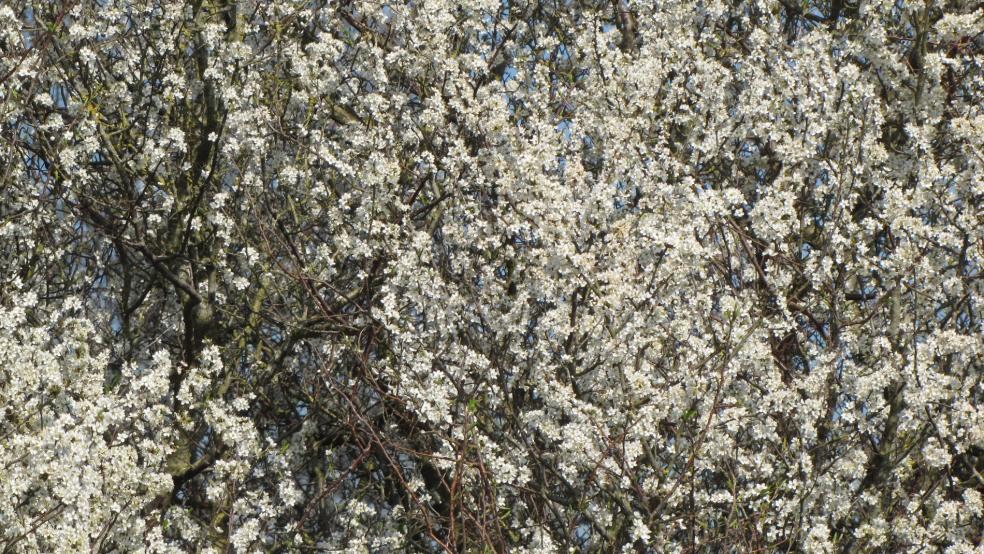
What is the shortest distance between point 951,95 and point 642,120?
2.56 meters

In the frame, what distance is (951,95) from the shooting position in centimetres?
1018

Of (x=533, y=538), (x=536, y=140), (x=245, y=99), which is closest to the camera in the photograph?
(x=533, y=538)

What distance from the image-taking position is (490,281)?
8.74 m

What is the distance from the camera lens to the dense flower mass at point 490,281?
26.5 feet

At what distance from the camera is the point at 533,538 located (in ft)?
26.3

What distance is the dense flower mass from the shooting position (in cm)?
807

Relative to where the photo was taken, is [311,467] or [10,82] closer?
[10,82]

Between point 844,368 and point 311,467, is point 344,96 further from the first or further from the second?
point 844,368

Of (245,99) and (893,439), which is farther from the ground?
(245,99)

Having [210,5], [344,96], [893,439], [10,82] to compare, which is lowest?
[893,439]

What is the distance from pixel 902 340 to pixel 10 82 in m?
6.41

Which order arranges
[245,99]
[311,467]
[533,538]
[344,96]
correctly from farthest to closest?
[311,467] < [344,96] < [245,99] < [533,538]

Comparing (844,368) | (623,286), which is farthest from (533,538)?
(844,368)

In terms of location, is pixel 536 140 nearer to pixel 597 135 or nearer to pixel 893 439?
pixel 597 135
